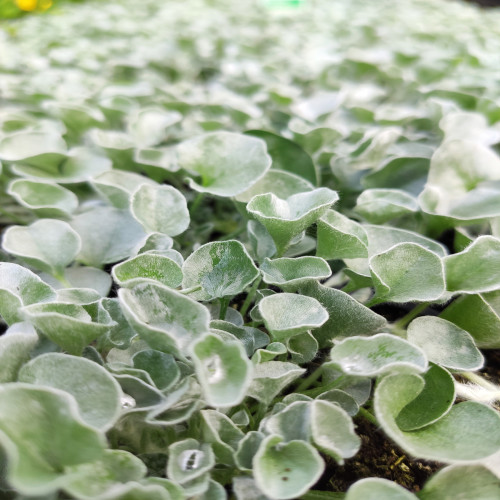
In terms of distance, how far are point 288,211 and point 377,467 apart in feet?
0.97

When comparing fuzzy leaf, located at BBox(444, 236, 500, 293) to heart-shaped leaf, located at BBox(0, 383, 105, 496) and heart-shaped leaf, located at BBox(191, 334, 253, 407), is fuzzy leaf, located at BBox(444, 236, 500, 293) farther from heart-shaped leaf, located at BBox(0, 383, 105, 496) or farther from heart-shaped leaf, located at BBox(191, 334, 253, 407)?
heart-shaped leaf, located at BBox(0, 383, 105, 496)

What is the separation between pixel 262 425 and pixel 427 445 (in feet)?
0.48

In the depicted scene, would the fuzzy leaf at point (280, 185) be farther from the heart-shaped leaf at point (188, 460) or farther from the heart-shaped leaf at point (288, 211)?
the heart-shaped leaf at point (188, 460)

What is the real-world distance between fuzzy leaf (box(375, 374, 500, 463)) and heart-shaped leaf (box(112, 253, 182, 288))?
226mm

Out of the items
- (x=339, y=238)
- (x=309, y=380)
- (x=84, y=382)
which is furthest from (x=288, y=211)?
(x=84, y=382)

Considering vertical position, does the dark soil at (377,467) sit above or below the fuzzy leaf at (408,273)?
below

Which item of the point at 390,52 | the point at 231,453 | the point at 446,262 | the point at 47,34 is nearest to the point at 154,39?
the point at 47,34

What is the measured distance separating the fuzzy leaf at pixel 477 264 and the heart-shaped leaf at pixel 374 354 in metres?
0.16

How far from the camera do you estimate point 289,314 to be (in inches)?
18.8

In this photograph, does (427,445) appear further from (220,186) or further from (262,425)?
(220,186)

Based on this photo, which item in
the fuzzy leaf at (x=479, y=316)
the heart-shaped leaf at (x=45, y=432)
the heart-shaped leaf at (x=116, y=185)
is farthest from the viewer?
the heart-shaped leaf at (x=116, y=185)

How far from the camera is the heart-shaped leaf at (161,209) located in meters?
0.62

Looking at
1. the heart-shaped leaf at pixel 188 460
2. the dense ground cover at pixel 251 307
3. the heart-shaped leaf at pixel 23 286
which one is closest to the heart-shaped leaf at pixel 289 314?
the dense ground cover at pixel 251 307

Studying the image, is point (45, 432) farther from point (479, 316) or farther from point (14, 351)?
point (479, 316)
